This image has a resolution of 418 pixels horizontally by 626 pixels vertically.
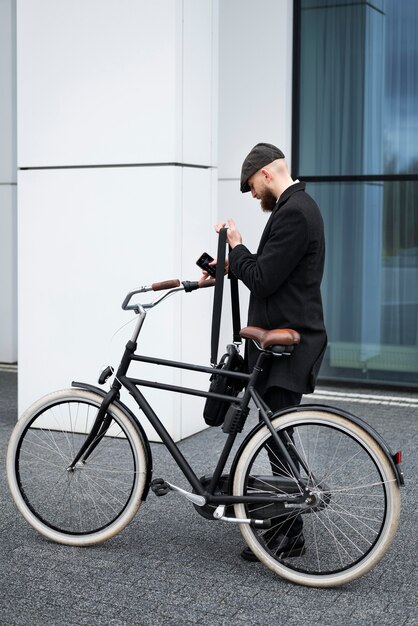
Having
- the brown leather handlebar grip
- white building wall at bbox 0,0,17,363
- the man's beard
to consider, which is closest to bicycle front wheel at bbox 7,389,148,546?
the brown leather handlebar grip

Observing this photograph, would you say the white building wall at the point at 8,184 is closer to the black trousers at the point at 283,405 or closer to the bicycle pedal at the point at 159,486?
the bicycle pedal at the point at 159,486

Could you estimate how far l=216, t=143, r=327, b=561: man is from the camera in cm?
431

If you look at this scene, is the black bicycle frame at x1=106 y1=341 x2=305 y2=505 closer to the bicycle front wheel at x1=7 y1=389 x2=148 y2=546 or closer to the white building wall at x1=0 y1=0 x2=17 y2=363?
the bicycle front wheel at x1=7 y1=389 x2=148 y2=546

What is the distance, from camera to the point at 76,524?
479 cm

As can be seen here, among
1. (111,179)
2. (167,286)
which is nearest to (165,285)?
(167,286)

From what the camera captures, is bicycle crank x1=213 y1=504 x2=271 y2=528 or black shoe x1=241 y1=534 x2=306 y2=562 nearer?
bicycle crank x1=213 y1=504 x2=271 y2=528

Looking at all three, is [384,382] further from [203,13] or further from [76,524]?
[76,524]

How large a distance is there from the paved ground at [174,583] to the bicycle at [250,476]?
124 millimetres

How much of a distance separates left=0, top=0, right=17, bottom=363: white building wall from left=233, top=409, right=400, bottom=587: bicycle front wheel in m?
6.33

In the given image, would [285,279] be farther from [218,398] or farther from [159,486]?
[159,486]

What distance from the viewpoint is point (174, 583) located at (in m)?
4.24

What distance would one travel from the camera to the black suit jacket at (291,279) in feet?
14.1

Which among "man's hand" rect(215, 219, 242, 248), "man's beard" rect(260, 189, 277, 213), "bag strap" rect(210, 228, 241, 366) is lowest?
"bag strap" rect(210, 228, 241, 366)

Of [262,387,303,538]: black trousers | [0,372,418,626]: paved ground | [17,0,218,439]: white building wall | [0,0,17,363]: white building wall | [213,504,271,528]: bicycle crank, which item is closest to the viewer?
[0,372,418,626]: paved ground
